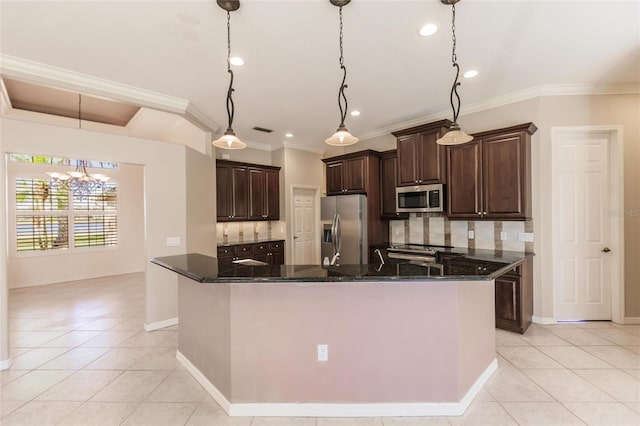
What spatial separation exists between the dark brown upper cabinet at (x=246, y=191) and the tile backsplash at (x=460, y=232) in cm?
247

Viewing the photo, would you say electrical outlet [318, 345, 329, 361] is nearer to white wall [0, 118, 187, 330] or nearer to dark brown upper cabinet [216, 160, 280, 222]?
white wall [0, 118, 187, 330]

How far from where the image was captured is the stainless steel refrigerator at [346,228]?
16.3 ft

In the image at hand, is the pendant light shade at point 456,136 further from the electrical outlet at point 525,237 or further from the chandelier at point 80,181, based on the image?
the chandelier at point 80,181

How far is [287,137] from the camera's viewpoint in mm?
5699

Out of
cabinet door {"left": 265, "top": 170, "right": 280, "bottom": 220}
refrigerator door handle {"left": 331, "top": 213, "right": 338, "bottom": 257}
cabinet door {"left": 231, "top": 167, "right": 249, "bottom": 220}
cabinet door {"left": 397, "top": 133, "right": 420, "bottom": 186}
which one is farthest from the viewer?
cabinet door {"left": 265, "top": 170, "right": 280, "bottom": 220}

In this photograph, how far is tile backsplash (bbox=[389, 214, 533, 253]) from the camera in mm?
3803

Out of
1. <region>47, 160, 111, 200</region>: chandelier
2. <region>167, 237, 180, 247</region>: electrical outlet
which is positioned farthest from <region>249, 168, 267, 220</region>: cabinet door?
<region>47, 160, 111, 200</region>: chandelier

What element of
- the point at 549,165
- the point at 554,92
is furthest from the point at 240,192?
the point at 554,92

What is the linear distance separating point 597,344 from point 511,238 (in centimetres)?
136

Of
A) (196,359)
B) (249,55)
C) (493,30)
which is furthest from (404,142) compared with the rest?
(196,359)

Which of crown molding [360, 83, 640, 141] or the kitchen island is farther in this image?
crown molding [360, 83, 640, 141]

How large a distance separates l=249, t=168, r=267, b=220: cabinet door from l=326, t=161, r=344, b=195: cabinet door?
131cm

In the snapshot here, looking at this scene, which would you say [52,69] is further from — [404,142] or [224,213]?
[404,142]

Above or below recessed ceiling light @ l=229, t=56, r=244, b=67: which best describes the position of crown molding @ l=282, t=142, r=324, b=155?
below
